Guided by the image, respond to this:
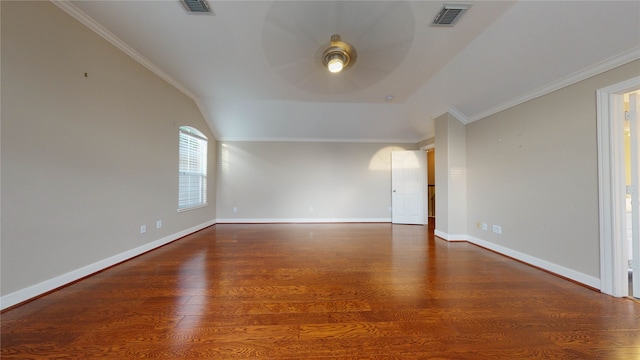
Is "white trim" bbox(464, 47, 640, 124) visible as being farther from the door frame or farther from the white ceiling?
the door frame

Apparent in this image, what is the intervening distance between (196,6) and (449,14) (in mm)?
2335

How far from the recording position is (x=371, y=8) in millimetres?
1838

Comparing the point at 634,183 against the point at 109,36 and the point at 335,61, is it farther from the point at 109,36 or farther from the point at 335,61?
the point at 109,36

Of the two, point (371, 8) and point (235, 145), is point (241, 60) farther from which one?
point (235, 145)

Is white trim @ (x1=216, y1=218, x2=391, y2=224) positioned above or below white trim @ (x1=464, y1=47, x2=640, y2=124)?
below

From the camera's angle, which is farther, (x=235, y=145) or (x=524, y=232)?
(x=235, y=145)

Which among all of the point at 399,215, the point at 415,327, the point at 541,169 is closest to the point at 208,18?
the point at 415,327

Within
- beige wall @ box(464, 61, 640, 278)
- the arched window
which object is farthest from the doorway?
the arched window

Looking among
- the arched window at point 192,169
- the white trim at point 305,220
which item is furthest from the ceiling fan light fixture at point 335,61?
the white trim at point 305,220

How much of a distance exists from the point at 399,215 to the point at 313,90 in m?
3.56

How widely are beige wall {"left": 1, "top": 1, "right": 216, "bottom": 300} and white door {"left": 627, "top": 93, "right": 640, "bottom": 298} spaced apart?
517cm

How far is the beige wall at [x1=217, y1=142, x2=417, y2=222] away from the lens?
5023mm

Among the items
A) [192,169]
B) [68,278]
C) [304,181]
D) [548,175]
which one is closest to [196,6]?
[68,278]

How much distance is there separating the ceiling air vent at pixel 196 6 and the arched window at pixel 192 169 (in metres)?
2.16
